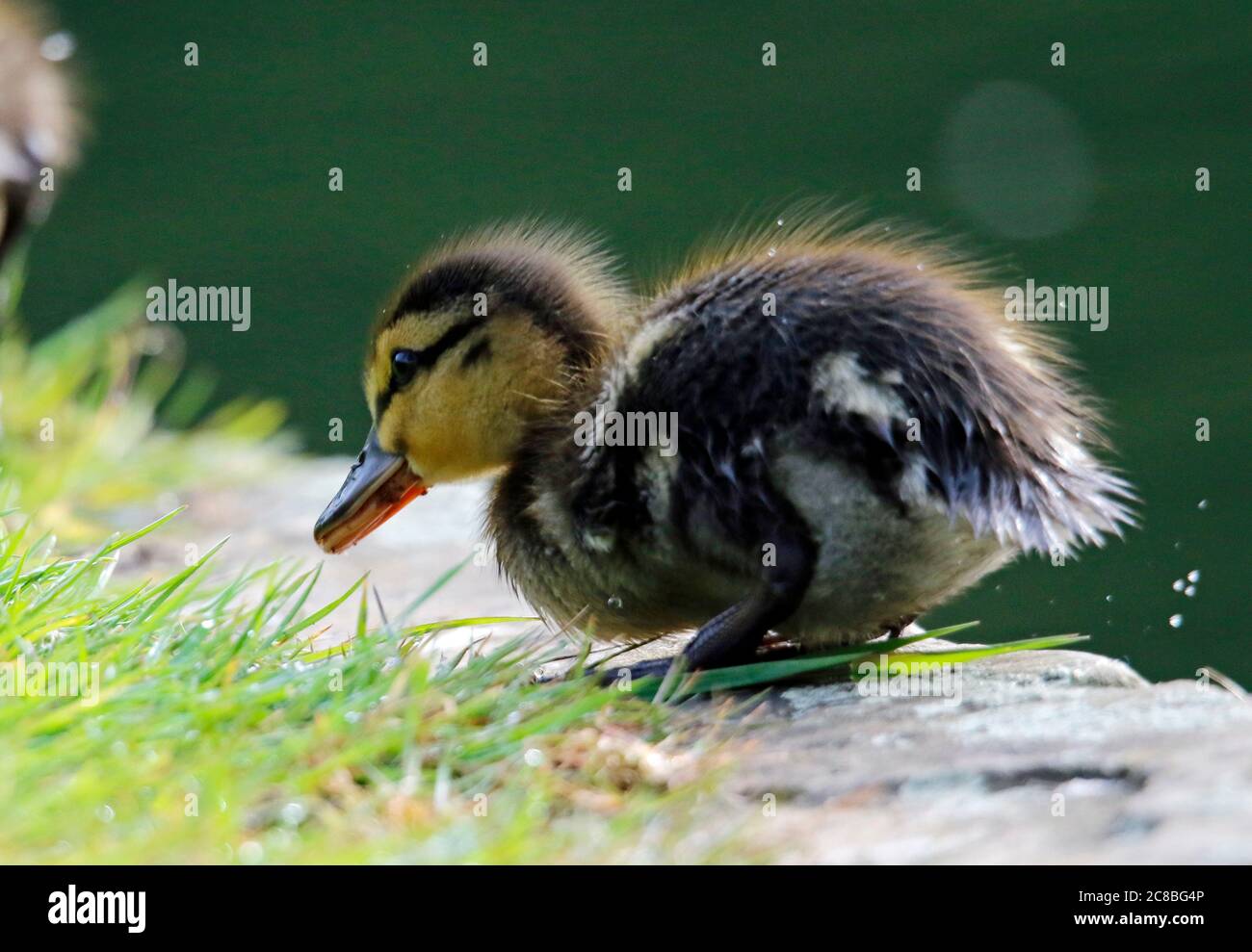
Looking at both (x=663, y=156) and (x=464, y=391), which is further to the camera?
(x=663, y=156)

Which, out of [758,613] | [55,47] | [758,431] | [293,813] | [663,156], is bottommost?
[293,813]

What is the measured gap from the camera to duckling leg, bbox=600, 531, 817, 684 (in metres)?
3.03

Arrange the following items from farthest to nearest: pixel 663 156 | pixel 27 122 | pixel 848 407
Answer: pixel 663 156, pixel 27 122, pixel 848 407

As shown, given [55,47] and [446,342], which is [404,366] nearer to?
[446,342]

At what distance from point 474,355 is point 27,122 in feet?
8.15

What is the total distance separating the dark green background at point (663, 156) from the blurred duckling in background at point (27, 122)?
2.34m

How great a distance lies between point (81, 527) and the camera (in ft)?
14.8

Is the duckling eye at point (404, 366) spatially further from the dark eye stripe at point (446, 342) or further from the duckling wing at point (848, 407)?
the duckling wing at point (848, 407)

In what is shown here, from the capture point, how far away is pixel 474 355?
141 inches

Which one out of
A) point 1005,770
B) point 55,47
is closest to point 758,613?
point 1005,770

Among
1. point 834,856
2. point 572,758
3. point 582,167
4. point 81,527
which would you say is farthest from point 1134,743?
point 582,167

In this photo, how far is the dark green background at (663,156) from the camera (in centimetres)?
820

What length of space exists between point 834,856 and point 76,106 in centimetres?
459
